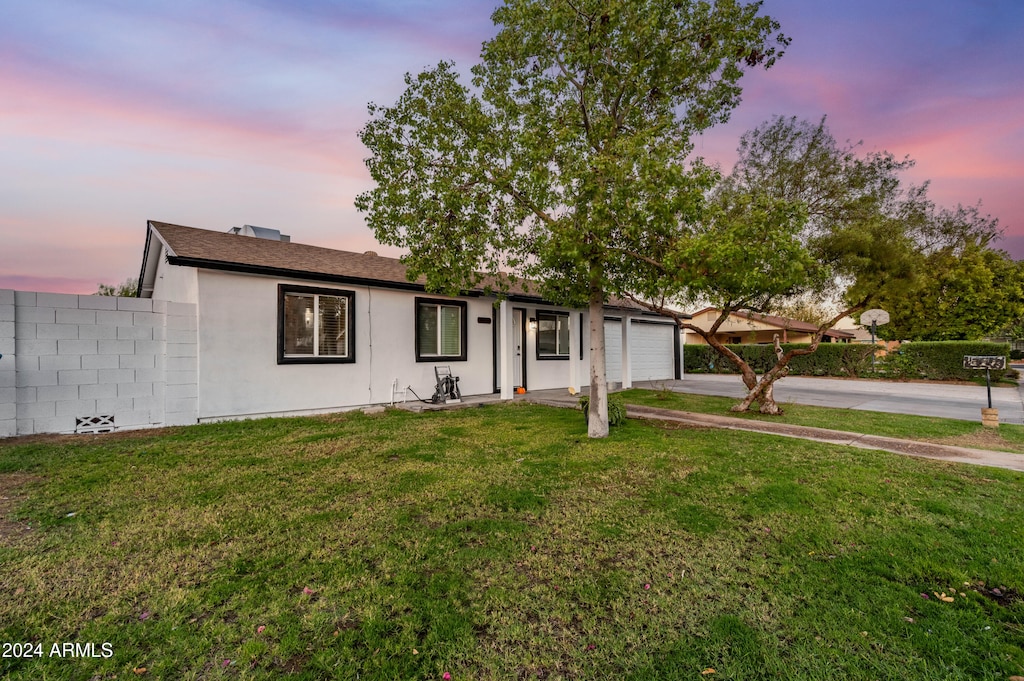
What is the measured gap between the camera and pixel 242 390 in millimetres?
7715

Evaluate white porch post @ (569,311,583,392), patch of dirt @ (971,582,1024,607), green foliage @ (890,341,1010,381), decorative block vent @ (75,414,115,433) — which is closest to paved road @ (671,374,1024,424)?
green foliage @ (890,341,1010,381)

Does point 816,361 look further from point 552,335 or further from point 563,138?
point 563,138

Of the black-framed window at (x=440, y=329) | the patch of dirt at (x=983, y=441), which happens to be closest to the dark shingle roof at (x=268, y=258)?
the black-framed window at (x=440, y=329)

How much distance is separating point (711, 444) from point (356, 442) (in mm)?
5276

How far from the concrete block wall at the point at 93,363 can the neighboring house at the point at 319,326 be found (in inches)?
14.7

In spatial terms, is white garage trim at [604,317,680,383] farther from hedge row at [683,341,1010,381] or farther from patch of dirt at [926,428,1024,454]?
patch of dirt at [926,428,1024,454]

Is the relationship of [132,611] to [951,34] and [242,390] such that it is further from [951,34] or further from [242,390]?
[951,34]

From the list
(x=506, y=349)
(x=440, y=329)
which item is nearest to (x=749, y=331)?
(x=506, y=349)

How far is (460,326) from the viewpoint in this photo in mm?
10688

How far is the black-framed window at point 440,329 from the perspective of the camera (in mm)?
10008

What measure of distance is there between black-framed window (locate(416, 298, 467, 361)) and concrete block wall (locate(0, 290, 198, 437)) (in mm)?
4394

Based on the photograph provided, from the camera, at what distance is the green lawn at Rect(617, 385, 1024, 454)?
6.41 m

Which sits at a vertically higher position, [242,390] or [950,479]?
[242,390]

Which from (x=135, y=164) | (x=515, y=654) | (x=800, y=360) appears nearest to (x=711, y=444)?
(x=515, y=654)
